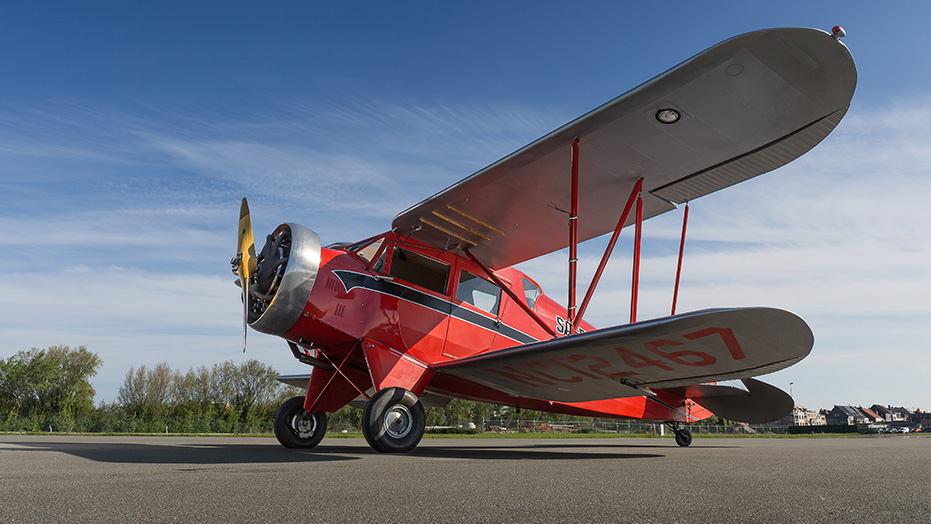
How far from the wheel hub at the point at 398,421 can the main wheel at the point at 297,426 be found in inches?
89.1

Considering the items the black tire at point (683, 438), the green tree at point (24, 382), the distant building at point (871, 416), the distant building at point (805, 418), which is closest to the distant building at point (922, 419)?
the distant building at point (871, 416)

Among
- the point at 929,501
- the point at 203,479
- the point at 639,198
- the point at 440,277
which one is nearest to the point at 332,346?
the point at 440,277

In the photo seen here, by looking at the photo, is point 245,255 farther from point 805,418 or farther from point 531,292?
point 805,418

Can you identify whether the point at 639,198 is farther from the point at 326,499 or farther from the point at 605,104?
the point at 326,499

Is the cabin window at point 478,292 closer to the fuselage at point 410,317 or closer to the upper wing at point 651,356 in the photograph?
the fuselage at point 410,317

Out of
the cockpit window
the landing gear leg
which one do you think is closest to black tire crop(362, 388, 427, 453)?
the cockpit window

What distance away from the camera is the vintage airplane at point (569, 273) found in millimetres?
5395

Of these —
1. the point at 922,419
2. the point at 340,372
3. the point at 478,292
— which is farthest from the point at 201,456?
the point at 922,419

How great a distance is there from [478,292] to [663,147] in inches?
139

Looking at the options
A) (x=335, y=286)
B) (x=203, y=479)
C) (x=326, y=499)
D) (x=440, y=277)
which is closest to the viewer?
(x=326, y=499)

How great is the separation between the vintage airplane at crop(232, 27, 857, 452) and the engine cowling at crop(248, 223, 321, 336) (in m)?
0.02

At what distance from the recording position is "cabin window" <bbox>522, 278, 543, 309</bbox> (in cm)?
948

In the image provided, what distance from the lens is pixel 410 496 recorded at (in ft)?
9.09

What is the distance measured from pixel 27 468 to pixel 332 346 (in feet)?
11.6
